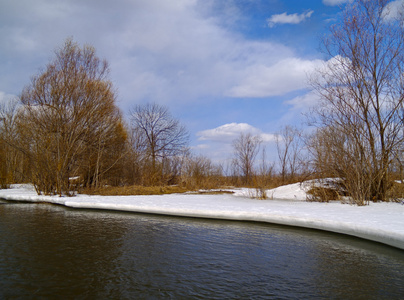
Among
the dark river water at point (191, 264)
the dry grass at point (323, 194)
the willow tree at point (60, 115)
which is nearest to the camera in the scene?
the dark river water at point (191, 264)

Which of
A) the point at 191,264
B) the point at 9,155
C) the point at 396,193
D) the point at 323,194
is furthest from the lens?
the point at 9,155

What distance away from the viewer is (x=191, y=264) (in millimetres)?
4699

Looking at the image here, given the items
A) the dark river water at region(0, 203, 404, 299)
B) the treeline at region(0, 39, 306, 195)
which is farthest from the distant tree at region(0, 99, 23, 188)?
the dark river water at region(0, 203, 404, 299)

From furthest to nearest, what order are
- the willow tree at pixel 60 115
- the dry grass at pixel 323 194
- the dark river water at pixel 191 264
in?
the willow tree at pixel 60 115 → the dry grass at pixel 323 194 → the dark river water at pixel 191 264

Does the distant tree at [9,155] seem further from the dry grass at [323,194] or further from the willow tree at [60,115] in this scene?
the dry grass at [323,194]

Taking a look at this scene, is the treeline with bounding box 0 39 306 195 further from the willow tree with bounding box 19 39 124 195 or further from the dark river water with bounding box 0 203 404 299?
the dark river water with bounding box 0 203 404 299

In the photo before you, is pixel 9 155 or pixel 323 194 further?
pixel 9 155

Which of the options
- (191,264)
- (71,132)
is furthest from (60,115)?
(191,264)

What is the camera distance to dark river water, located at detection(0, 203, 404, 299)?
3.69 metres

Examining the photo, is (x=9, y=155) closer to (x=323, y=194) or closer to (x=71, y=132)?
(x=71, y=132)

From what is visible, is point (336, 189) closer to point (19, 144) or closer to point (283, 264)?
point (283, 264)

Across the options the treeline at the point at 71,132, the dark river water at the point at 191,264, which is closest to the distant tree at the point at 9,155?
the treeline at the point at 71,132

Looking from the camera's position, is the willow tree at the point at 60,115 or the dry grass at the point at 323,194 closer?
the dry grass at the point at 323,194

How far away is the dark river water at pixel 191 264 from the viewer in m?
3.69
